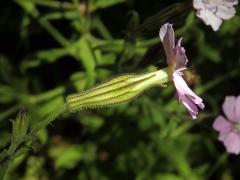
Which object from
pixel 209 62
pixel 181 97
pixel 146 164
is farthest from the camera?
pixel 209 62

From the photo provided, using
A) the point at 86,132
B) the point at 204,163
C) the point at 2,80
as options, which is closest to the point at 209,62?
the point at 204,163

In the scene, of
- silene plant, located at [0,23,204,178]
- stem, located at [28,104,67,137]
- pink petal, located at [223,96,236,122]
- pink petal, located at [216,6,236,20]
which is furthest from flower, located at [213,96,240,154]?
stem, located at [28,104,67,137]

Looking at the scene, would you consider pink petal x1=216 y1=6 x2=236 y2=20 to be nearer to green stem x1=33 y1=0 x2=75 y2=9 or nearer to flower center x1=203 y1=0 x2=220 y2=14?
flower center x1=203 y1=0 x2=220 y2=14

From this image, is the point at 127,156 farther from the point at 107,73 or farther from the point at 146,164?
the point at 107,73

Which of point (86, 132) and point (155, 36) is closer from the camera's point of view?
point (155, 36)

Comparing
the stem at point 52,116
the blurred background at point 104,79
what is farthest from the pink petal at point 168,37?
the blurred background at point 104,79

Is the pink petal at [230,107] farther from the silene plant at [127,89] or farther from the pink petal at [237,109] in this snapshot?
the silene plant at [127,89]

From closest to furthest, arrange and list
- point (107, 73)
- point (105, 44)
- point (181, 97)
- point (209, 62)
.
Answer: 1. point (181, 97)
2. point (105, 44)
3. point (107, 73)
4. point (209, 62)
